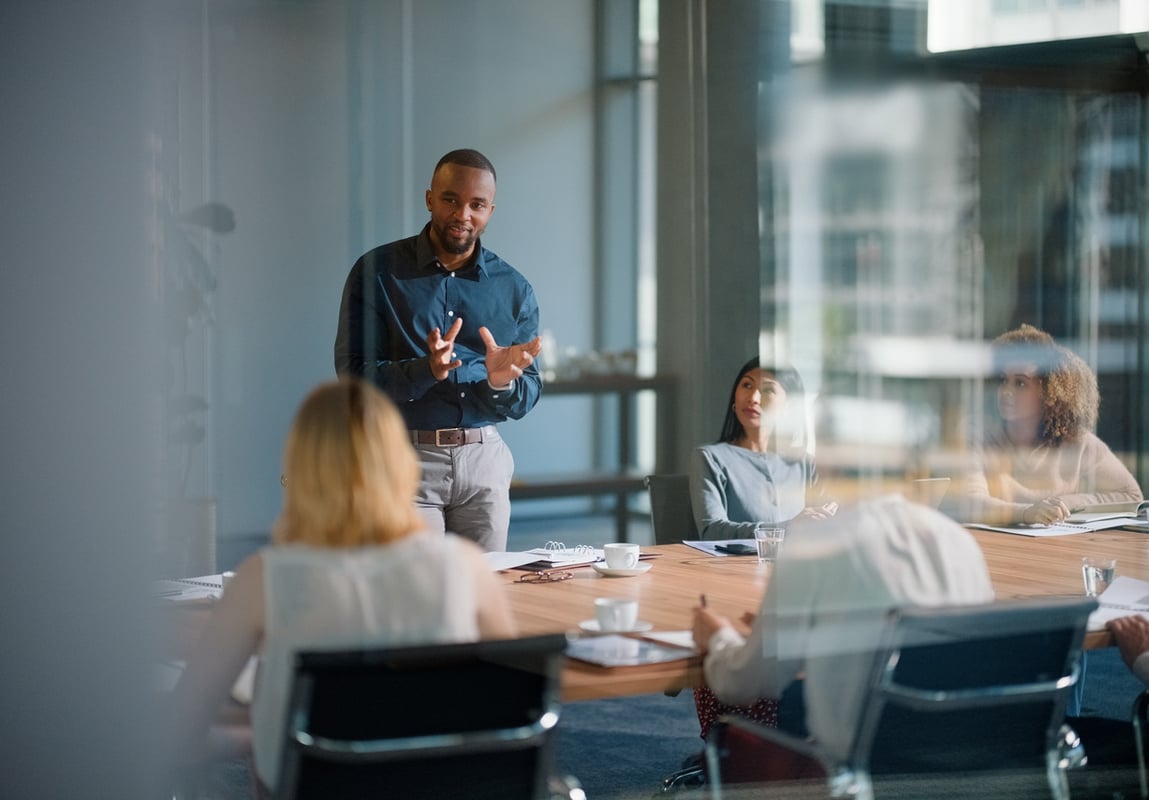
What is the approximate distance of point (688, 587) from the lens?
293 centimetres

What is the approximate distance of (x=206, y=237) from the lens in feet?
8.00

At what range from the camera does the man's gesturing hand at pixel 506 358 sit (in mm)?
2504

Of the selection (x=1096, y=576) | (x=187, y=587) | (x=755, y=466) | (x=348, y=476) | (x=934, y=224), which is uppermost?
(x=934, y=224)

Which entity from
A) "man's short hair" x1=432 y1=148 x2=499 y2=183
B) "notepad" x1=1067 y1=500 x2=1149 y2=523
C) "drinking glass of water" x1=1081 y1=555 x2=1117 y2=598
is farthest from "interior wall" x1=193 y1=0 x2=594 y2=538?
"notepad" x1=1067 y1=500 x2=1149 y2=523

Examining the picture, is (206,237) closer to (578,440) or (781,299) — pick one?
(578,440)

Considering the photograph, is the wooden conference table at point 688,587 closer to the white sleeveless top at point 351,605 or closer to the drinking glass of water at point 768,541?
the drinking glass of water at point 768,541

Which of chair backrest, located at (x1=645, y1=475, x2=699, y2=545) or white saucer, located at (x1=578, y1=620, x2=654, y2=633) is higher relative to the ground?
chair backrest, located at (x1=645, y1=475, x2=699, y2=545)

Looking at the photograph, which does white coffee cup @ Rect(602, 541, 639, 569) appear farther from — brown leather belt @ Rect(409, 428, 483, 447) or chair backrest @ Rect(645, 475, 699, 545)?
brown leather belt @ Rect(409, 428, 483, 447)

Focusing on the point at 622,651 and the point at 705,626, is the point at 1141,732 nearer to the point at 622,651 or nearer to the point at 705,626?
the point at 705,626

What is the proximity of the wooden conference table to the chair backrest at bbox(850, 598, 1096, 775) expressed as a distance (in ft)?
0.93

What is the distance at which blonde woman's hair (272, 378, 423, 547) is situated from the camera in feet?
6.90

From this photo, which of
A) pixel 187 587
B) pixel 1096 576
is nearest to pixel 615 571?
pixel 187 587

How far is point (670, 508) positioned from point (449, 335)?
39.6 inches

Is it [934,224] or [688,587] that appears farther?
[934,224]
